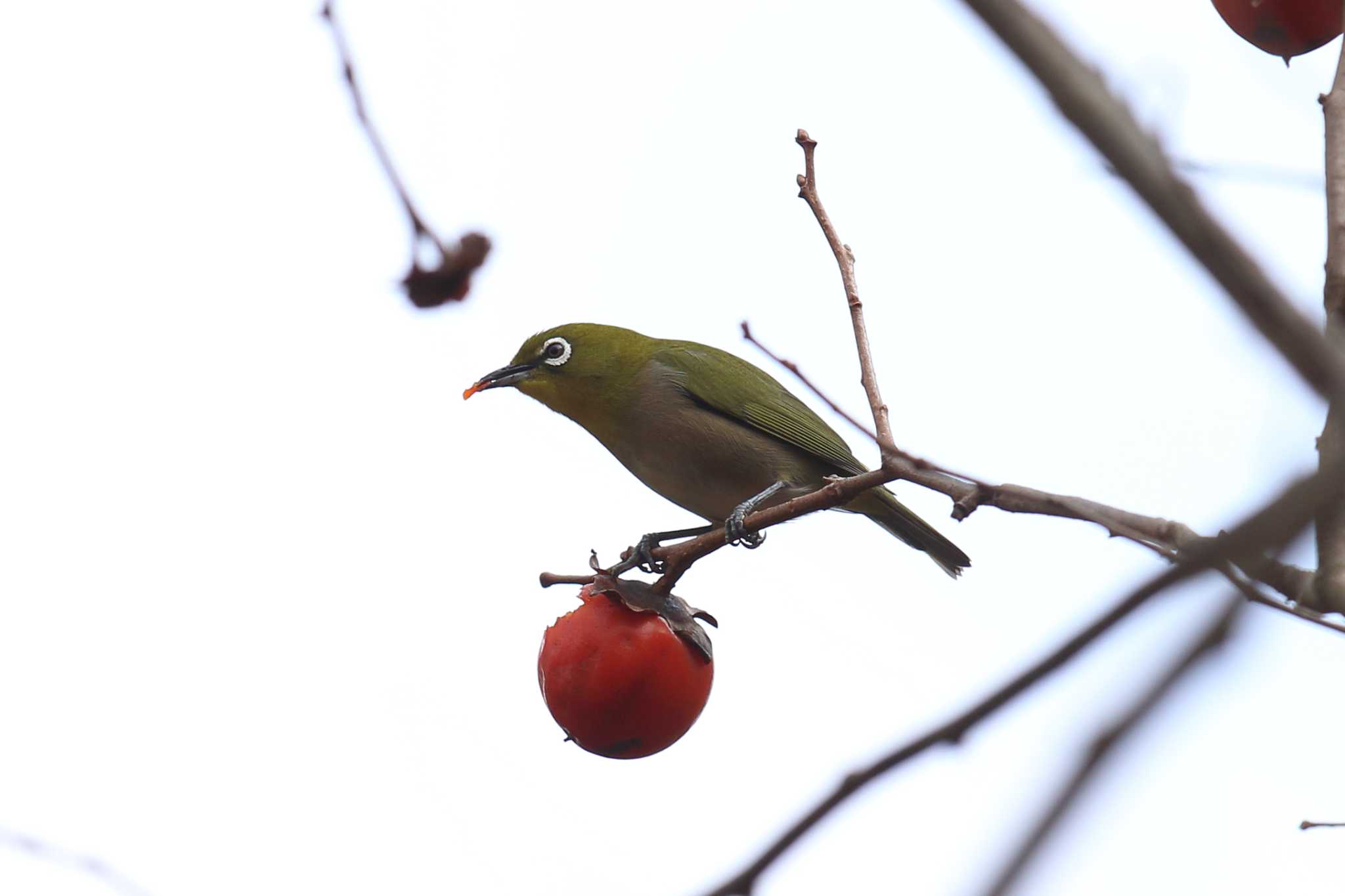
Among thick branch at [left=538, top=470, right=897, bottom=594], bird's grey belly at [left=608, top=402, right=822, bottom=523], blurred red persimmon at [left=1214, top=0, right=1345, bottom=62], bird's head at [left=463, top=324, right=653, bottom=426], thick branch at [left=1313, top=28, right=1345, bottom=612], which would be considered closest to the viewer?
Answer: thick branch at [left=1313, top=28, right=1345, bottom=612]

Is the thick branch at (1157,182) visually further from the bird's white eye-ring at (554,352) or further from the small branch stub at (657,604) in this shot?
the bird's white eye-ring at (554,352)

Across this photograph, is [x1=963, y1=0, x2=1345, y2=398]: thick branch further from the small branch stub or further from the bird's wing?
the bird's wing

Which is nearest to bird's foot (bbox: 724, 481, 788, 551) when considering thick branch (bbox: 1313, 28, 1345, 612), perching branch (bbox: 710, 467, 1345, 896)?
thick branch (bbox: 1313, 28, 1345, 612)

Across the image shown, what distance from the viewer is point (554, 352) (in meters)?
7.49

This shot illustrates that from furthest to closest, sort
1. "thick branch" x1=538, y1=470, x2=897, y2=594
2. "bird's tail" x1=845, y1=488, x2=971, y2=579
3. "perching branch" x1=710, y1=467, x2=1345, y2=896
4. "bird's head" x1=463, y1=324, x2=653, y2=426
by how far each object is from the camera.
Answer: "bird's head" x1=463, y1=324, x2=653, y2=426 → "bird's tail" x1=845, y1=488, x2=971, y2=579 → "thick branch" x1=538, y1=470, x2=897, y2=594 → "perching branch" x1=710, y1=467, x2=1345, y2=896

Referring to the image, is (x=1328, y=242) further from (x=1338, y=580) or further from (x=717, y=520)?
(x=717, y=520)

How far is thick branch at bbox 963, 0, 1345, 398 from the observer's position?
1119mm

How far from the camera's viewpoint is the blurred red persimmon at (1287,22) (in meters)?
3.99

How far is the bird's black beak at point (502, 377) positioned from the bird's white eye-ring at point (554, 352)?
85 mm

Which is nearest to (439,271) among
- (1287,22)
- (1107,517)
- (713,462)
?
(1107,517)

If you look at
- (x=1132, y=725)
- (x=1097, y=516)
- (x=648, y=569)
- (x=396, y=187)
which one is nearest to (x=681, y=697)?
(x=648, y=569)

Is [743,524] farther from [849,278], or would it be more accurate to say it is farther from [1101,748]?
[1101,748]

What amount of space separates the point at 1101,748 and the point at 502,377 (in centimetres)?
650

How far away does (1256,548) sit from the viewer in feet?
3.64
